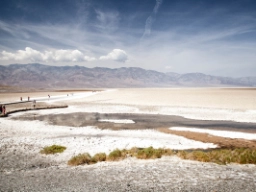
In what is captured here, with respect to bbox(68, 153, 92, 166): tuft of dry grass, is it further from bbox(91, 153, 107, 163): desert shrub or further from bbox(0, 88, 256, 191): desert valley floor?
bbox(0, 88, 256, 191): desert valley floor

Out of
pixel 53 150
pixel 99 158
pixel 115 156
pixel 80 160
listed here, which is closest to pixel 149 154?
pixel 115 156

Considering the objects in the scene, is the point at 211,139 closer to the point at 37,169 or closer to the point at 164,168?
the point at 164,168

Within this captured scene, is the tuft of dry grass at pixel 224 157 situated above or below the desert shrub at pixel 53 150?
below

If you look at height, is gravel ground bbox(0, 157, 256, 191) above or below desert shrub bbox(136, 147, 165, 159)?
below

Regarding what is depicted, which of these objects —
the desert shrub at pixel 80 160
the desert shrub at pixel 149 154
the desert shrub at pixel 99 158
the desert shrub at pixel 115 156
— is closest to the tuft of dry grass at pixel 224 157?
the desert shrub at pixel 149 154

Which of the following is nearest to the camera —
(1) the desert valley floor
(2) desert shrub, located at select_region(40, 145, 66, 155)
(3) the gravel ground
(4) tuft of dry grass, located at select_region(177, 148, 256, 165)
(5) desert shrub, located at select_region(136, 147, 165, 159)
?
(3) the gravel ground

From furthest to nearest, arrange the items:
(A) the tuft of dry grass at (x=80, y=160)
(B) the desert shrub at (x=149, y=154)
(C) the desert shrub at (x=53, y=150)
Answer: (C) the desert shrub at (x=53, y=150) → (B) the desert shrub at (x=149, y=154) → (A) the tuft of dry grass at (x=80, y=160)

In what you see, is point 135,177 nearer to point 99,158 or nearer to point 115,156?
point 115,156

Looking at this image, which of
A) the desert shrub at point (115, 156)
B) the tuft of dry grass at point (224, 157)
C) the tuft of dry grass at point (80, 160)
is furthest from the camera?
the desert shrub at point (115, 156)

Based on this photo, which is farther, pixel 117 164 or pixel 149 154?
pixel 149 154

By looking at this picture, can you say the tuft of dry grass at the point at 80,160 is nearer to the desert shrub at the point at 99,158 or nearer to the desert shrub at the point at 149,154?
the desert shrub at the point at 99,158

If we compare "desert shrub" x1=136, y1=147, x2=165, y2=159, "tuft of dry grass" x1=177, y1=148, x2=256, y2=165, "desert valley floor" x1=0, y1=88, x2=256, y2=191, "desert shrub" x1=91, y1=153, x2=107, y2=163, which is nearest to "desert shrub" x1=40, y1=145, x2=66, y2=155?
"desert valley floor" x1=0, y1=88, x2=256, y2=191

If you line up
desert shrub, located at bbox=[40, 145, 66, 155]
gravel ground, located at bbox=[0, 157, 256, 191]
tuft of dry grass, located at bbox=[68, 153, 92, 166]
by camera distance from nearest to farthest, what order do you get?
gravel ground, located at bbox=[0, 157, 256, 191] → tuft of dry grass, located at bbox=[68, 153, 92, 166] → desert shrub, located at bbox=[40, 145, 66, 155]

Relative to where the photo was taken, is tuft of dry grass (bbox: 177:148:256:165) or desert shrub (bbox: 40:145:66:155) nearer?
tuft of dry grass (bbox: 177:148:256:165)
